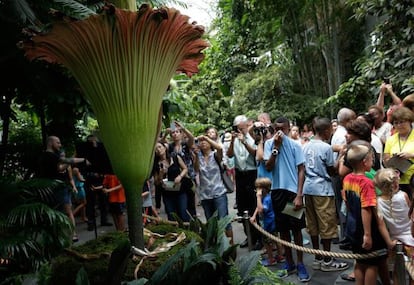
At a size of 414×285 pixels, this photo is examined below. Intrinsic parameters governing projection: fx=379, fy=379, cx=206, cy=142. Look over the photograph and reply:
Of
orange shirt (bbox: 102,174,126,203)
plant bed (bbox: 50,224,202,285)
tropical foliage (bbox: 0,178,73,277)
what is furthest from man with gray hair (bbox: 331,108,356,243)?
plant bed (bbox: 50,224,202,285)

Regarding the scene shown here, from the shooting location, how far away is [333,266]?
135 inches

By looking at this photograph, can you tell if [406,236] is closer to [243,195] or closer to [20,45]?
[243,195]

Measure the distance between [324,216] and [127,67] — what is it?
2.73m

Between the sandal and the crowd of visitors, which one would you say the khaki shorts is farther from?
the sandal

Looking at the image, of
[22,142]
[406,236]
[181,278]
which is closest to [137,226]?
[181,278]

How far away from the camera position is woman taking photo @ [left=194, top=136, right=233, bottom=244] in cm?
387

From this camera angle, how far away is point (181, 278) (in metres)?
1.10

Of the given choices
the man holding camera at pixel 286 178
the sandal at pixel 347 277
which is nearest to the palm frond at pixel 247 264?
the man holding camera at pixel 286 178

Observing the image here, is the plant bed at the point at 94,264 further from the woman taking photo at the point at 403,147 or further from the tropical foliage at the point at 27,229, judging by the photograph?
the woman taking photo at the point at 403,147

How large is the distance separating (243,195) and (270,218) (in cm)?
56

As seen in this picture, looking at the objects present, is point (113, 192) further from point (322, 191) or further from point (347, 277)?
point (347, 277)

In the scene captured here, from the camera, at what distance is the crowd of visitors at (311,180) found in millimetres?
2504

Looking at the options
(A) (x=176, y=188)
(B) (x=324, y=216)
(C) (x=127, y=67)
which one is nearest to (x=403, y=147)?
(B) (x=324, y=216)

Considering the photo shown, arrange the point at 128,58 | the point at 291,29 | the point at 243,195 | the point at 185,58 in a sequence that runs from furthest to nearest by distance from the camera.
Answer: the point at 291,29
the point at 243,195
the point at 185,58
the point at 128,58
